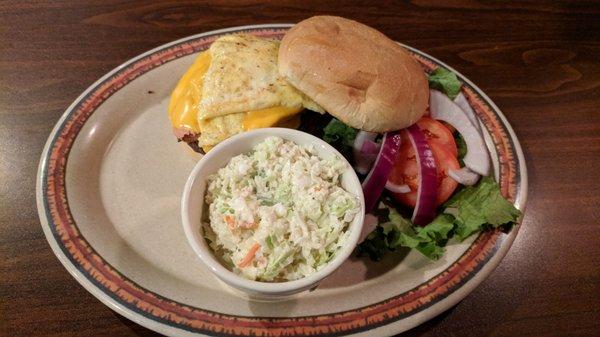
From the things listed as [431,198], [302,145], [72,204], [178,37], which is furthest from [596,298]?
[178,37]

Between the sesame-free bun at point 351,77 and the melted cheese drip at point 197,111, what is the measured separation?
0.19 m

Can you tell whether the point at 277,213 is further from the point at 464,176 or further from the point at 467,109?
the point at 467,109

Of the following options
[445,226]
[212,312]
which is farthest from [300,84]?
[212,312]

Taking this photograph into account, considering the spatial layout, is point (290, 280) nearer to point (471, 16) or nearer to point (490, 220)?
point (490, 220)

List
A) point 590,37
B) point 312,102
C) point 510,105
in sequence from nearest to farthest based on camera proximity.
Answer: point 312,102, point 510,105, point 590,37

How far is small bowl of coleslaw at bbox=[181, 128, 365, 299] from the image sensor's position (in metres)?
1.50

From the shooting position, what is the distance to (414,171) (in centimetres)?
204

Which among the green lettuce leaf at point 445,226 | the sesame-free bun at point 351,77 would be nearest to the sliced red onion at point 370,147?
the sesame-free bun at point 351,77

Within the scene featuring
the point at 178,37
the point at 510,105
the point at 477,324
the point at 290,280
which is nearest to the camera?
the point at 290,280

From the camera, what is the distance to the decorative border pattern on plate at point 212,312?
1.53 metres

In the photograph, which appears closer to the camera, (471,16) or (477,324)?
(477,324)

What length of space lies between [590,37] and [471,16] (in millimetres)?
779

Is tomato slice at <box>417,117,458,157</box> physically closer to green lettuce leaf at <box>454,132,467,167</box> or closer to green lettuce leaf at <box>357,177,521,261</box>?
green lettuce leaf at <box>454,132,467,167</box>

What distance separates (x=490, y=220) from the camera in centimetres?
179
